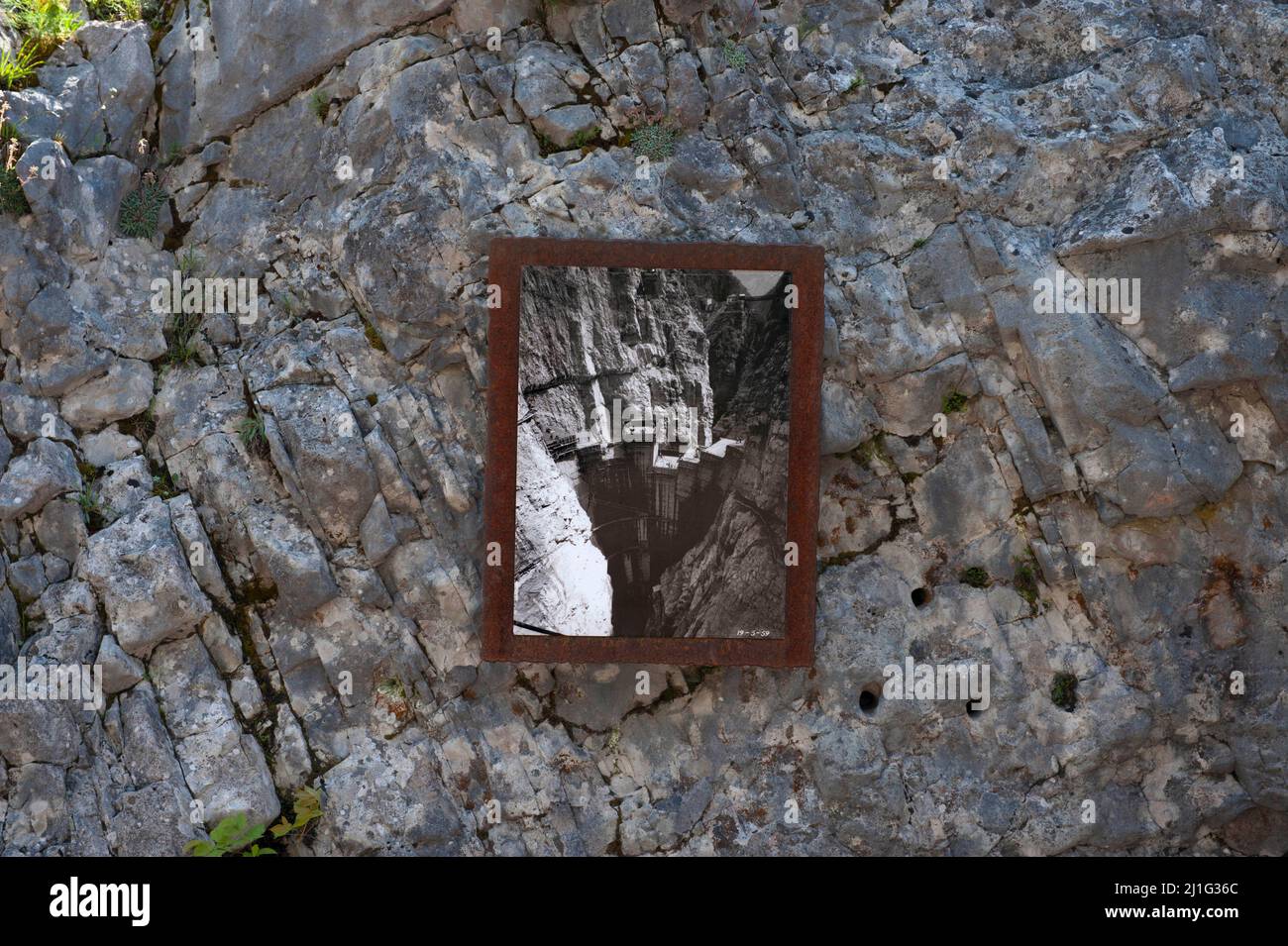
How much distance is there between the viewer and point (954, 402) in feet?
23.7

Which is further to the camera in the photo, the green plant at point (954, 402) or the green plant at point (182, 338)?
the green plant at point (182, 338)

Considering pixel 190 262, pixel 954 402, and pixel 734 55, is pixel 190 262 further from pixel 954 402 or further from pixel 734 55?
pixel 954 402

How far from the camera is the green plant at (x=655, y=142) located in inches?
283

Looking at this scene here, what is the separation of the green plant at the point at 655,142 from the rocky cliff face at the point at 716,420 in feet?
0.09

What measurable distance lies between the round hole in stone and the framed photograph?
0.55 meters

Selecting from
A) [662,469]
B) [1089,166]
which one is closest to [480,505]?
[662,469]

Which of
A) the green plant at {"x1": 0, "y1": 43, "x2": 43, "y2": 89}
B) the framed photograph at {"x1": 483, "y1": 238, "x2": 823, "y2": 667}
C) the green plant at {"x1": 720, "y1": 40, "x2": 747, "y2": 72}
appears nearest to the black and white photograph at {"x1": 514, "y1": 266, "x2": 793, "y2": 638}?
the framed photograph at {"x1": 483, "y1": 238, "x2": 823, "y2": 667}

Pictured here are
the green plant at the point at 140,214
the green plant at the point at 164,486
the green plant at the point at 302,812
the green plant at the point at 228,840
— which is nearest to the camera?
the green plant at the point at 228,840

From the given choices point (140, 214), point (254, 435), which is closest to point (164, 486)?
point (254, 435)

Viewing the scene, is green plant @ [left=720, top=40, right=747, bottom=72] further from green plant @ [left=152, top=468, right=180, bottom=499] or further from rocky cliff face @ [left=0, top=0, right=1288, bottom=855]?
green plant @ [left=152, top=468, right=180, bottom=499]

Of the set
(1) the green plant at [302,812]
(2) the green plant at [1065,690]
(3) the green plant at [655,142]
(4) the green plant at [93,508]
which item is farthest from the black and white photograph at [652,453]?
(4) the green plant at [93,508]

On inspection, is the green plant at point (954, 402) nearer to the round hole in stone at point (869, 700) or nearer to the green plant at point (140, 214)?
the round hole in stone at point (869, 700)

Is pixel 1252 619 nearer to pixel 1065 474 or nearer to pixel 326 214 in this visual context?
pixel 1065 474

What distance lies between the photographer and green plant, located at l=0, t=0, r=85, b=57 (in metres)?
7.41
